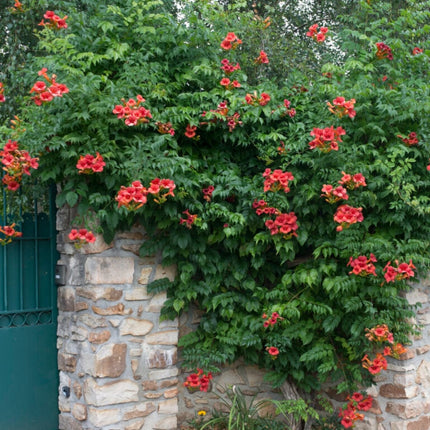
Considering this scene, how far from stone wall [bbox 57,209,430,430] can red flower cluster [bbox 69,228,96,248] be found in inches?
6.7

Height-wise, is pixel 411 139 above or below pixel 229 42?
below

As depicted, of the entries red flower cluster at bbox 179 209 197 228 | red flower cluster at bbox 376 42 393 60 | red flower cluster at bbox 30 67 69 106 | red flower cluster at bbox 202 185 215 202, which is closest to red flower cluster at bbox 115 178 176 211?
red flower cluster at bbox 179 209 197 228

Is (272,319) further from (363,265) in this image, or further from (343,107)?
(343,107)

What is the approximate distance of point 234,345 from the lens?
11.0ft

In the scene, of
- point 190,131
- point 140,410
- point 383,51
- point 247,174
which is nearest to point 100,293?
point 140,410

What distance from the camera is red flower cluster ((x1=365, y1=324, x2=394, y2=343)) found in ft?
9.36

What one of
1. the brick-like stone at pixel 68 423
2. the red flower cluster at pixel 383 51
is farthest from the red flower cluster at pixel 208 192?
the brick-like stone at pixel 68 423

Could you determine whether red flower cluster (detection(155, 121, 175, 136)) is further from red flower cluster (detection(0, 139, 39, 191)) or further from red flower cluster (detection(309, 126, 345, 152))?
red flower cluster (detection(309, 126, 345, 152))

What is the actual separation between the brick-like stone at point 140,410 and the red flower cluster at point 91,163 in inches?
62.5

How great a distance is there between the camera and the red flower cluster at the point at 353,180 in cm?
291

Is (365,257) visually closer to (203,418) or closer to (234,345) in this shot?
(234,345)

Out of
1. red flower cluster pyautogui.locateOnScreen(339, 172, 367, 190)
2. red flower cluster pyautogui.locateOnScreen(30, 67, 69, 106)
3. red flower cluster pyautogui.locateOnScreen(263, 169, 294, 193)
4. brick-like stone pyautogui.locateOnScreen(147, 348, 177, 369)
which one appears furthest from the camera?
brick-like stone pyautogui.locateOnScreen(147, 348, 177, 369)

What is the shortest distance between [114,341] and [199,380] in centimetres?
66

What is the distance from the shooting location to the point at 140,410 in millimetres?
3195
